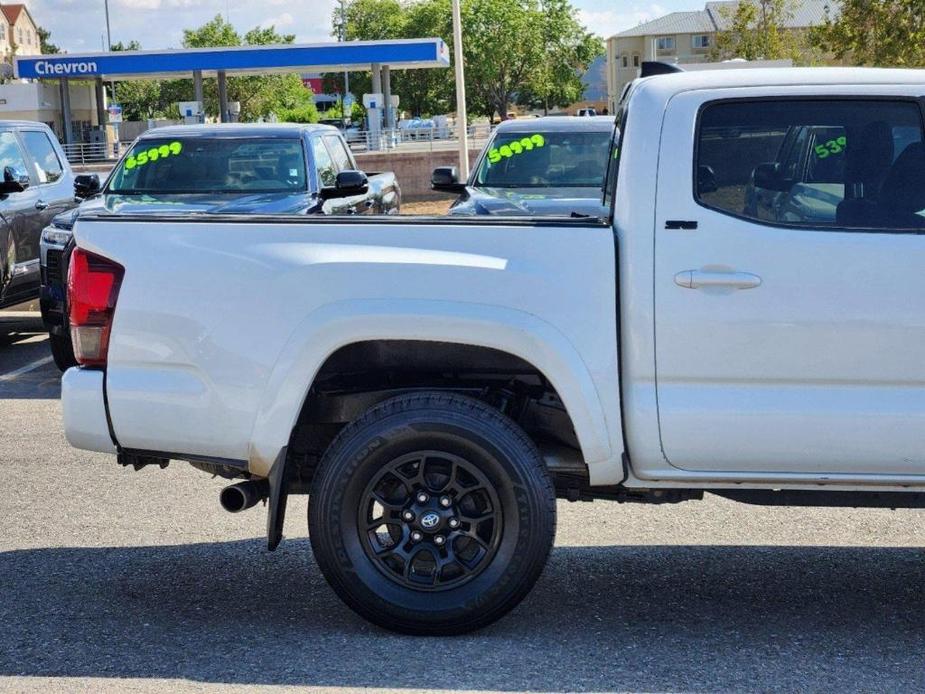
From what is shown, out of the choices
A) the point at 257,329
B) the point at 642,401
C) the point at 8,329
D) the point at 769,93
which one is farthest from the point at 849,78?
the point at 8,329

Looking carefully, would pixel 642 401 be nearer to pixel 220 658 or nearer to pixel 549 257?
pixel 549 257

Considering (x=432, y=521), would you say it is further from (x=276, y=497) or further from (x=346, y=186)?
(x=346, y=186)

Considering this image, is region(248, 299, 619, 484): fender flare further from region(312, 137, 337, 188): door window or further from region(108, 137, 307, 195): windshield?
region(312, 137, 337, 188): door window

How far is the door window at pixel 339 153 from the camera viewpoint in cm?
1223

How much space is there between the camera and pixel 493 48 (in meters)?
87.3

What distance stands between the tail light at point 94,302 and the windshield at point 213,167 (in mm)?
6235

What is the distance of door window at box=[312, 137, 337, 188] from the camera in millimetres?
11258

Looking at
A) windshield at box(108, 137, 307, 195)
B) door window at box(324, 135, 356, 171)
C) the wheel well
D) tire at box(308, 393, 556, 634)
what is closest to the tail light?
the wheel well

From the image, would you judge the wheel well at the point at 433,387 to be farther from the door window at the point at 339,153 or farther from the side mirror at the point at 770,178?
the door window at the point at 339,153

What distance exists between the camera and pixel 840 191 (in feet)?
14.8

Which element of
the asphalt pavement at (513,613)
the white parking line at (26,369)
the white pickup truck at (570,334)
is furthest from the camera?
the white parking line at (26,369)

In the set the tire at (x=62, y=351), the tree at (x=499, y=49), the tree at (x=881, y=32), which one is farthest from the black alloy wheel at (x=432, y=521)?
the tree at (x=499, y=49)

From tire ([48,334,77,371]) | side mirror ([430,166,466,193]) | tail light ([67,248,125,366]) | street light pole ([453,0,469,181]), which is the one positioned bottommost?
A: tire ([48,334,77,371])

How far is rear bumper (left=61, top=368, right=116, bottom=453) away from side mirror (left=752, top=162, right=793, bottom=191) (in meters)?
2.36
